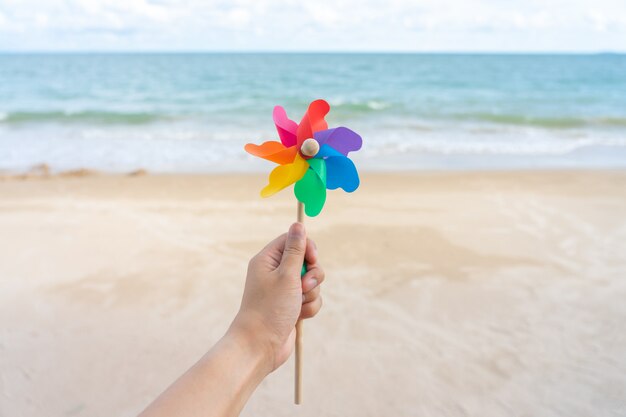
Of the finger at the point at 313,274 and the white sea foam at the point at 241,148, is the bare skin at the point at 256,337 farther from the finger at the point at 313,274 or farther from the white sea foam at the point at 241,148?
the white sea foam at the point at 241,148

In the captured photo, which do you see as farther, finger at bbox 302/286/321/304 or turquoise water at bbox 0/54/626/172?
turquoise water at bbox 0/54/626/172

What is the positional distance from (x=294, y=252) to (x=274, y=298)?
0.16 metres

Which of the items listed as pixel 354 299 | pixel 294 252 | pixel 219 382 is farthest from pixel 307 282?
pixel 354 299

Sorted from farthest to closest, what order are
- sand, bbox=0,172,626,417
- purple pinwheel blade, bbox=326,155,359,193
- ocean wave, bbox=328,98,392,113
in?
ocean wave, bbox=328,98,392,113, sand, bbox=0,172,626,417, purple pinwheel blade, bbox=326,155,359,193

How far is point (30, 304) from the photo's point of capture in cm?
307

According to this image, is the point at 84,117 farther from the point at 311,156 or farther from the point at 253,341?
the point at 253,341

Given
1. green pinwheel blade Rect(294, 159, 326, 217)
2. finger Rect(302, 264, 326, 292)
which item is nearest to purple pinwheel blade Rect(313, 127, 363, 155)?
green pinwheel blade Rect(294, 159, 326, 217)

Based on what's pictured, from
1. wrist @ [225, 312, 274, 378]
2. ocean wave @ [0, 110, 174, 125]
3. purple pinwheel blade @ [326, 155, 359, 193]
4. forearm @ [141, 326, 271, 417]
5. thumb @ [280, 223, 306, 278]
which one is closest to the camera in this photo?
forearm @ [141, 326, 271, 417]

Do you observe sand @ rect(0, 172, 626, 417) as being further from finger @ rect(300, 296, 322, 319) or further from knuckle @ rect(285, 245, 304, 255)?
knuckle @ rect(285, 245, 304, 255)

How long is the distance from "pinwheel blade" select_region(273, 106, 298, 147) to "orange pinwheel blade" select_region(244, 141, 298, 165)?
5 cm

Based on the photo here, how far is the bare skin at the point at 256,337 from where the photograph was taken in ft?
4.37

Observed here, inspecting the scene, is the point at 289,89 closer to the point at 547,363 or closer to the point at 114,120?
the point at 114,120

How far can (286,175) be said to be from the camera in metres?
1.71

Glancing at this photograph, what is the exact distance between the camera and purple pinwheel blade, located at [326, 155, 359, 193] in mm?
1771
